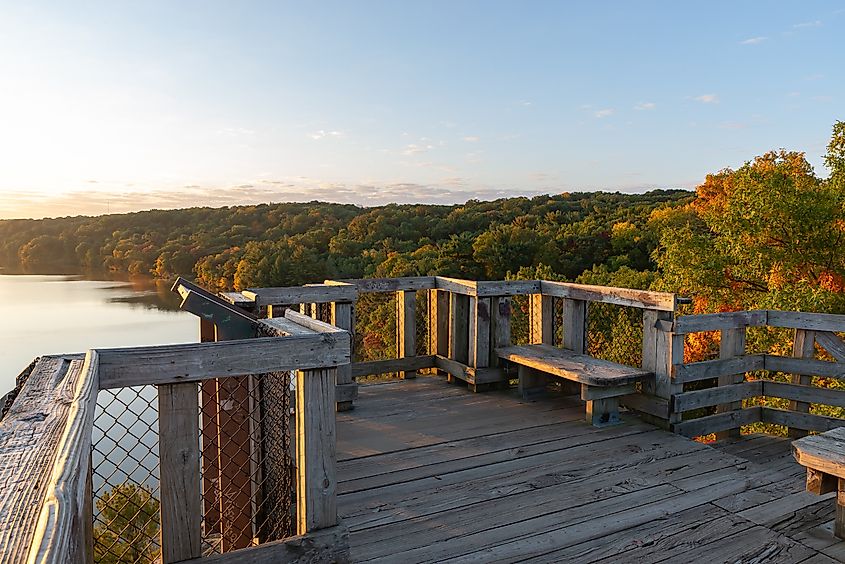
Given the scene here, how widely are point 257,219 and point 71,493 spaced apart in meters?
43.4

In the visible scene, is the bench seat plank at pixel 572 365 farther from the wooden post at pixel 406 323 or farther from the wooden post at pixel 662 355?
the wooden post at pixel 406 323

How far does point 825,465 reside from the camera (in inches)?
110

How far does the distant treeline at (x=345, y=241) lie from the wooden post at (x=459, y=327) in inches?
783

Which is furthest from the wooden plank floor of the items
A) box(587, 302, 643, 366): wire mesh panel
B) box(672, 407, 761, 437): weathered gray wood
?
box(587, 302, 643, 366): wire mesh panel

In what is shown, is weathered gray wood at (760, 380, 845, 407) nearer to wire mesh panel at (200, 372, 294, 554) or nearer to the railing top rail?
the railing top rail

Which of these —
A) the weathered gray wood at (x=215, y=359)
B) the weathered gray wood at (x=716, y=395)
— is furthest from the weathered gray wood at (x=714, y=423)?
the weathered gray wood at (x=215, y=359)

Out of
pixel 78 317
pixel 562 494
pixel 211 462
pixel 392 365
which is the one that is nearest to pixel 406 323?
pixel 392 365

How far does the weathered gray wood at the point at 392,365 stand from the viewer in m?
5.77

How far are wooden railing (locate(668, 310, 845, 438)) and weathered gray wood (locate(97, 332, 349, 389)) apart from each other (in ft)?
10.2

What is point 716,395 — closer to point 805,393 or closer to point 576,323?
point 805,393

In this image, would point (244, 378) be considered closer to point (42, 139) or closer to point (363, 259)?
point (42, 139)

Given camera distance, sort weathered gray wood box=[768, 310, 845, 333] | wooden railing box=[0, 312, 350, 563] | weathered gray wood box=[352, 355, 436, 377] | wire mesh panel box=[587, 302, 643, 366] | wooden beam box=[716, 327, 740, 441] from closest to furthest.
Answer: wooden railing box=[0, 312, 350, 563] → weathered gray wood box=[768, 310, 845, 333] → wooden beam box=[716, 327, 740, 441] → weathered gray wood box=[352, 355, 436, 377] → wire mesh panel box=[587, 302, 643, 366]

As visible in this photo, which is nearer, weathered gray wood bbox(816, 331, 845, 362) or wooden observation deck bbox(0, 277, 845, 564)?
wooden observation deck bbox(0, 277, 845, 564)

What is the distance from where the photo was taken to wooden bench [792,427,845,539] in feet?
9.15
